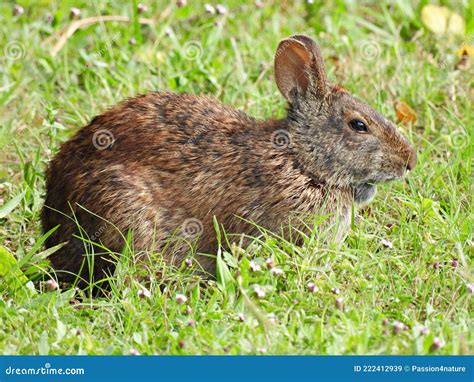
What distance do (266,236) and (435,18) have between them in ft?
12.3

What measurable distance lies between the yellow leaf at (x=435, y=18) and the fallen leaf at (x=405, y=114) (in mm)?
1362

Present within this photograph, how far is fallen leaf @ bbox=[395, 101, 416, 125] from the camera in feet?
26.1

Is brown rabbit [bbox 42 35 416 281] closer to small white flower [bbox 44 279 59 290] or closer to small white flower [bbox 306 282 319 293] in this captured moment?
small white flower [bbox 44 279 59 290]

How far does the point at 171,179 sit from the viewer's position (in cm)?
649

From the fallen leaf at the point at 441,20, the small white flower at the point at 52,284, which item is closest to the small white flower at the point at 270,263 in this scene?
the small white flower at the point at 52,284

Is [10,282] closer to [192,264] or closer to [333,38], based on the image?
[192,264]

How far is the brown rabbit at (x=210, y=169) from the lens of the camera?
6.41 m

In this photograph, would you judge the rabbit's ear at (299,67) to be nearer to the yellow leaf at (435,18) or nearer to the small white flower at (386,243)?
the small white flower at (386,243)

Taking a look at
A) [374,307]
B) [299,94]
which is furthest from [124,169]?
[374,307]

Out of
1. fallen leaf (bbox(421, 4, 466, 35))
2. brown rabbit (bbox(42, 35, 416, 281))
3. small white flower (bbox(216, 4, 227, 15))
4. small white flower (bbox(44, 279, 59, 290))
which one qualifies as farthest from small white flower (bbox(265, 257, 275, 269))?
fallen leaf (bbox(421, 4, 466, 35))

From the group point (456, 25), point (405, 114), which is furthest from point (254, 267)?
point (456, 25)

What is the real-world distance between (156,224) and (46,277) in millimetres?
753

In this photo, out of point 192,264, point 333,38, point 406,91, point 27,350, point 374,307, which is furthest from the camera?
point 333,38

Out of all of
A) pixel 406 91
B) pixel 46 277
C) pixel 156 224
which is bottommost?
pixel 46 277
